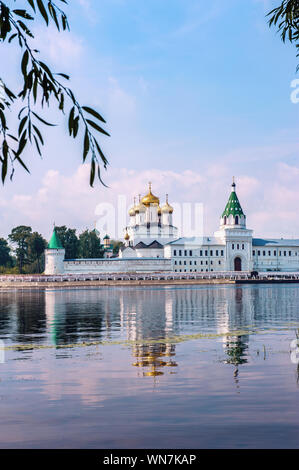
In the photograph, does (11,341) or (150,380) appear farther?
(11,341)

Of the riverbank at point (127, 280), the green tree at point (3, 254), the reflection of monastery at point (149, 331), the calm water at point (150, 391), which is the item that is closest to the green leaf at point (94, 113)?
the calm water at point (150, 391)

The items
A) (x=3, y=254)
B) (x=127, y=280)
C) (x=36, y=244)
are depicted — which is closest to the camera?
(x=127, y=280)

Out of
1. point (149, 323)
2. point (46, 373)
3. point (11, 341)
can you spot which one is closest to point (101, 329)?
point (149, 323)

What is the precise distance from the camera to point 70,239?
90.1m

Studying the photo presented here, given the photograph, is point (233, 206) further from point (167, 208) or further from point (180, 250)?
point (180, 250)

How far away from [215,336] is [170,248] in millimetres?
69072

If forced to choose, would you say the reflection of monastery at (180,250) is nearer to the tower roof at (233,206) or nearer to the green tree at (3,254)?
the tower roof at (233,206)

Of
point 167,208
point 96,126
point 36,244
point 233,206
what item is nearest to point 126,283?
point 36,244

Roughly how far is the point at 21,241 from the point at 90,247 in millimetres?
12004

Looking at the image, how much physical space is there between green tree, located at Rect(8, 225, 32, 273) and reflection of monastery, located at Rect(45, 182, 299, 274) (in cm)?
1349

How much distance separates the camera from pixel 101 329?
1777 cm

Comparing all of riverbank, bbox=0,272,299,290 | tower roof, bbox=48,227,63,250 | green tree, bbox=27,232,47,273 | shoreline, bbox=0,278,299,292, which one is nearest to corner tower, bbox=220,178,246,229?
riverbank, bbox=0,272,299,290
